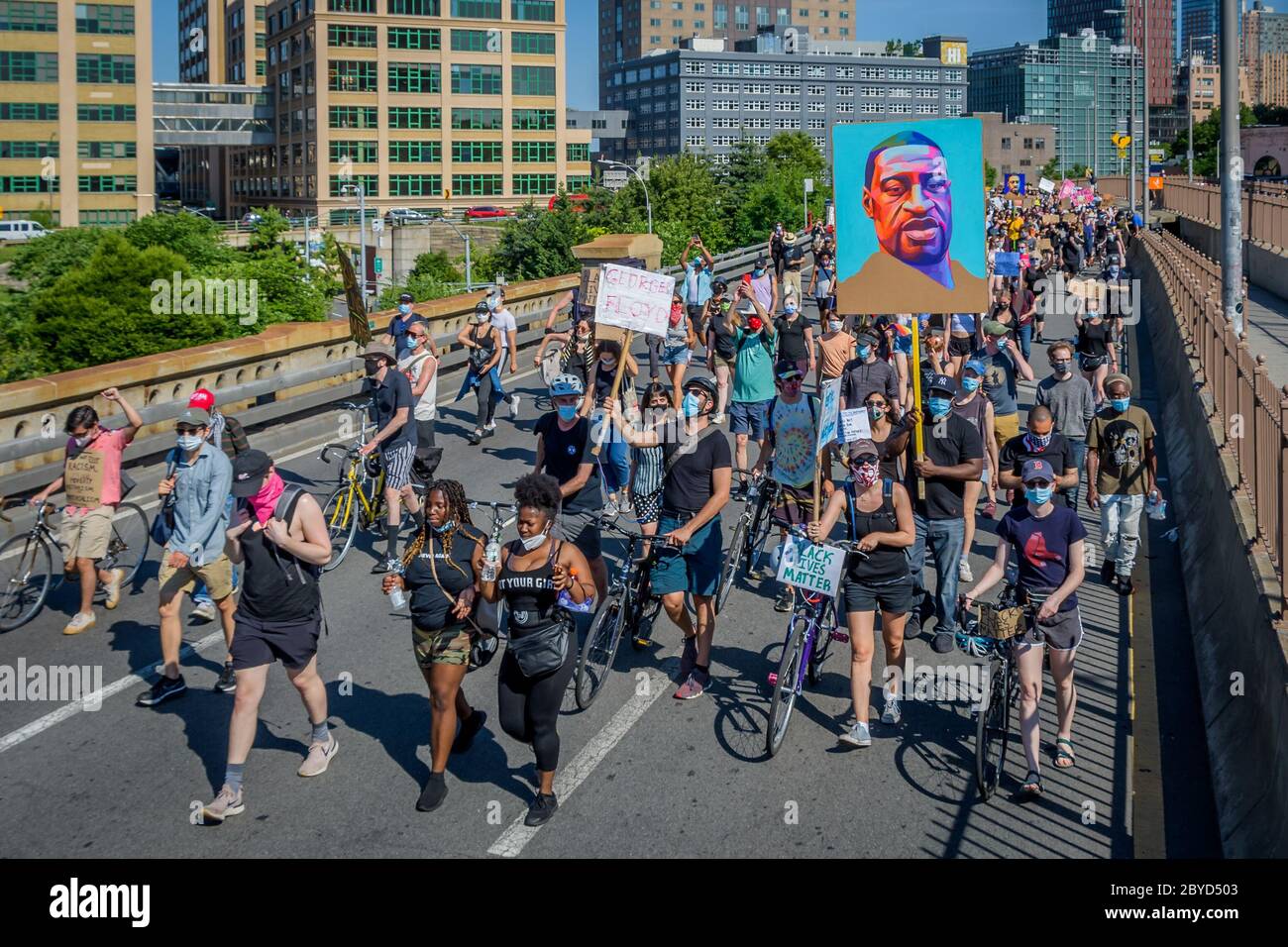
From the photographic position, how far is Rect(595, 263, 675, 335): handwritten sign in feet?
42.9

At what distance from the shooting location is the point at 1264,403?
9672 millimetres

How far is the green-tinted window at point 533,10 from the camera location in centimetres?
12512

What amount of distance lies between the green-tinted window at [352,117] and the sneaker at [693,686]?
384ft

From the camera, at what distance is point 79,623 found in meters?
10.9

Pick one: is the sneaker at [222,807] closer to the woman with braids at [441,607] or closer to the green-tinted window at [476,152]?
the woman with braids at [441,607]

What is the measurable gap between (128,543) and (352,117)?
11314cm

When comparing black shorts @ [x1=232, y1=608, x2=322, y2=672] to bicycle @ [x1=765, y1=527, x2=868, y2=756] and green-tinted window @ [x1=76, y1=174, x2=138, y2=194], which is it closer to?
bicycle @ [x1=765, y1=527, x2=868, y2=756]

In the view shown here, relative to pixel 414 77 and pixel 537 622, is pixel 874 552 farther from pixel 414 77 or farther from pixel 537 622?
pixel 414 77

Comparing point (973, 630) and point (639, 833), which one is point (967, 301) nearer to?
point (973, 630)

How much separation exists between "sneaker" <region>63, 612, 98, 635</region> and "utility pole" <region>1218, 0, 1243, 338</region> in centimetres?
1160

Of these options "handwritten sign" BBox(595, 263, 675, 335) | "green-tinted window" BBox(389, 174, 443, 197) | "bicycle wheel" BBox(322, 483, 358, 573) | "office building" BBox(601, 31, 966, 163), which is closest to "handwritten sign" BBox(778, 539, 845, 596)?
"handwritten sign" BBox(595, 263, 675, 335)

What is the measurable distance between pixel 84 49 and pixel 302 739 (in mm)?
112829

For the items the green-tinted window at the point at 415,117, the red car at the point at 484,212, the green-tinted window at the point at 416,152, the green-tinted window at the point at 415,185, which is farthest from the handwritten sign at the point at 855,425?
the green-tinted window at the point at 415,117


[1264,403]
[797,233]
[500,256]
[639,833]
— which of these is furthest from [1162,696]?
[500,256]
